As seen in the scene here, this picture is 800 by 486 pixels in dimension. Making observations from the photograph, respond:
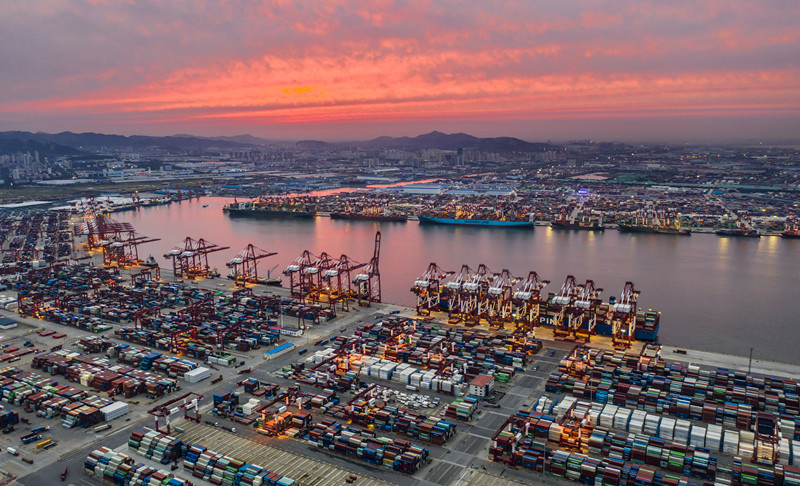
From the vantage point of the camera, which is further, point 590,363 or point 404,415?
point 590,363

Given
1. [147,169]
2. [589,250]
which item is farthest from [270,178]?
[589,250]

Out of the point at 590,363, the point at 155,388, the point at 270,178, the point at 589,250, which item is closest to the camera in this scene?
the point at 155,388

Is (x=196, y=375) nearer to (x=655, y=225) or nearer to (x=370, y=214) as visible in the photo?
(x=370, y=214)

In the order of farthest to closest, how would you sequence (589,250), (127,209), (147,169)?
(147,169), (127,209), (589,250)

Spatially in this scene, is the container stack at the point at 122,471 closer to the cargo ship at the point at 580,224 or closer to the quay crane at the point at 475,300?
the quay crane at the point at 475,300

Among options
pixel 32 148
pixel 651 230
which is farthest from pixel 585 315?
pixel 32 148

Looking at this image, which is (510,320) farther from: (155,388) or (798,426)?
(155,388)

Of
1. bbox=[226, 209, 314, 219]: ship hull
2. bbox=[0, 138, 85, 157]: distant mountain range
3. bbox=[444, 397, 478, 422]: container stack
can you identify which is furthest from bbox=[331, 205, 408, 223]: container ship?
bbox=[0, 138, 85, 157]: distant mountain range
